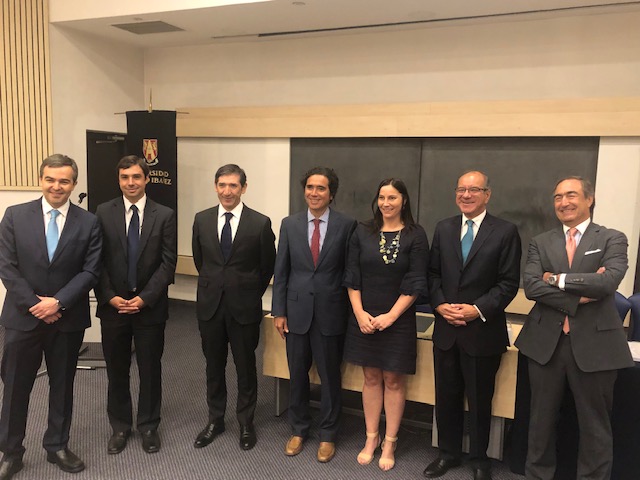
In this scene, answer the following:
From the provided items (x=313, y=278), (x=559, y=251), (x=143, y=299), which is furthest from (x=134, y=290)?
(x=559, y=251)

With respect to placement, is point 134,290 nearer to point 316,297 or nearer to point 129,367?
point 129,367

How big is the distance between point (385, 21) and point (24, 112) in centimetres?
382

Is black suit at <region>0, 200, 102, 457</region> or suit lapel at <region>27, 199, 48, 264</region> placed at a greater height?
suit lapel at <region>27, 199, 48, 264</region>

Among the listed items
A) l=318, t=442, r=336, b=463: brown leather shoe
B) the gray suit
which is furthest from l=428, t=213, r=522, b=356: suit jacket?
l=318, t=442, r=336, b=463: brown leather shoe

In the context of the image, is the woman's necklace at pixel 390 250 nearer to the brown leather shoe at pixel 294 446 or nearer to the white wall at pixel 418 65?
the brown leather shoe at pixel 294 446

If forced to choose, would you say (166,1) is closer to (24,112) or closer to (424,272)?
(24,112)

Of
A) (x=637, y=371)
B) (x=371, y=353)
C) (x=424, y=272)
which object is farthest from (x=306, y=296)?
(x=637, y=371)

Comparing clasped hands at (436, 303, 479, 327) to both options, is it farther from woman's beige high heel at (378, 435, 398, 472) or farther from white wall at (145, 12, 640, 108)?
white wall at (145, 12, 640, 108)

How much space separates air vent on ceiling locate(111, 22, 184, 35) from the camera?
18.0ft

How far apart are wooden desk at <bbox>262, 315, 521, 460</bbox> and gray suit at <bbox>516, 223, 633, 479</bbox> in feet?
0.71

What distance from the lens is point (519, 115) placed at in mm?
4836

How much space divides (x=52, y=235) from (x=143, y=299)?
596 millimetres

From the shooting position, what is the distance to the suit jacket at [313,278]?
117 inches

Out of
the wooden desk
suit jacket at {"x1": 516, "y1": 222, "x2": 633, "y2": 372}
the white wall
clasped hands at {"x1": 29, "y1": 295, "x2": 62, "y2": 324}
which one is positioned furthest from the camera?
the white wall
